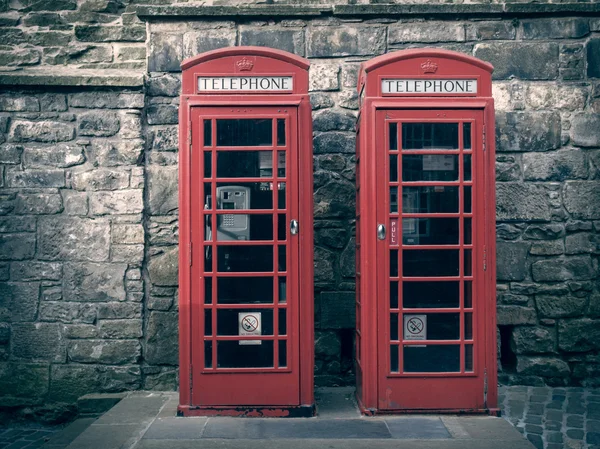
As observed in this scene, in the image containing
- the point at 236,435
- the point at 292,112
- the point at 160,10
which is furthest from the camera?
the point at 160,10

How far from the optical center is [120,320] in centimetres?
561

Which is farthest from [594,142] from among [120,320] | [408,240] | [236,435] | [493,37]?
[120,320]

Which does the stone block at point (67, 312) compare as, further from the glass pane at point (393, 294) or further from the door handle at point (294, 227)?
the glass pane at point (393, 294)

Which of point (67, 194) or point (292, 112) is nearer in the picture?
point (292, 112)

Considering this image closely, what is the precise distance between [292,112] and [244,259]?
1.13 m

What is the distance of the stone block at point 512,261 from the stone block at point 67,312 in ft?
12.1

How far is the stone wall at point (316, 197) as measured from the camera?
5594mm

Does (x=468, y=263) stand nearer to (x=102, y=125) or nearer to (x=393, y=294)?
(x=393, y=294)

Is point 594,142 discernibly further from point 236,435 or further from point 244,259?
point 236,435

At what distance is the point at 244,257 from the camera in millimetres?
4582

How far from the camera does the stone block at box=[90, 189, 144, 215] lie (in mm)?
5605

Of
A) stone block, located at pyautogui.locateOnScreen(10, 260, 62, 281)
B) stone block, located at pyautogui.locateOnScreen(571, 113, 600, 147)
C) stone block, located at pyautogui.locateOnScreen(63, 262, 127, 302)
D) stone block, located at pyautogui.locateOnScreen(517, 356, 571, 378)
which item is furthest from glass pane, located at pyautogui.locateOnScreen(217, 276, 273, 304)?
stone block, located at pyautogui.locateOnScreen(571, 113, 600, 147)

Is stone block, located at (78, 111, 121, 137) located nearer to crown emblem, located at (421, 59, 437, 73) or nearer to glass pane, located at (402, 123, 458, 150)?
glass pane, located at (402, 123, 458, 150)

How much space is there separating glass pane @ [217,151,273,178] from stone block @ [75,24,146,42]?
6.83 ft
